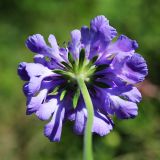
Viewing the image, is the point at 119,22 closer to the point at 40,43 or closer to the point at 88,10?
the point at 88,10

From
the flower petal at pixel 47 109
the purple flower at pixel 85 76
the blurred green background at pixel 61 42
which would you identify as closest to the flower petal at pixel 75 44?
the purple flower at pixel 85 76

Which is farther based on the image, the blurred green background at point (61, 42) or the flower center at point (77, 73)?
the blurred green background at point (61, 42)

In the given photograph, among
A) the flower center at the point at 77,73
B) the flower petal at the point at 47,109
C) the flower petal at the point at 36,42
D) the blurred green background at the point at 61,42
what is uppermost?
the blurred green background at the point at 61,42

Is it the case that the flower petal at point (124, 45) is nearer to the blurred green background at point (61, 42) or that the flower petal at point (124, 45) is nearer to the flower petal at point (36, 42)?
the flower petal at point (36, 42)

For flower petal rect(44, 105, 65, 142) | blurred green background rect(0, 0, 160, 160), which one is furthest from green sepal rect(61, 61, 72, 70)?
blurred green background rect(0, 0, 160, 160)

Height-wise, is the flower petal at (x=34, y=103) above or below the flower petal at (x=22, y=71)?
below

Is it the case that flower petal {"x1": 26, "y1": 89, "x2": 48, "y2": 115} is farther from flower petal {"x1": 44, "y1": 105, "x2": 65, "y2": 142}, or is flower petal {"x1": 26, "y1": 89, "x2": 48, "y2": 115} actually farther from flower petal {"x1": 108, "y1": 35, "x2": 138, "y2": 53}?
flower petal {"x1": 108, "y1": 35, "x2": 138, "y2": 53}

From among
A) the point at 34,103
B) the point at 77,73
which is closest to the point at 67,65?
the point at 77,73
